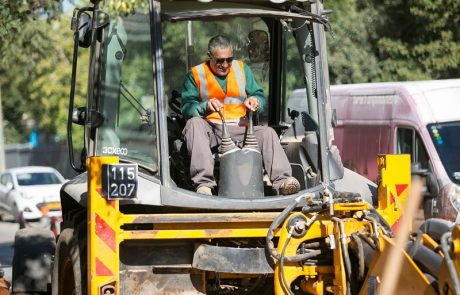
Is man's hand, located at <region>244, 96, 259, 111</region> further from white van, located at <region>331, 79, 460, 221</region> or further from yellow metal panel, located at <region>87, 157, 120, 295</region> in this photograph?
white van, located at <region>331, 79, 460, 221</region>

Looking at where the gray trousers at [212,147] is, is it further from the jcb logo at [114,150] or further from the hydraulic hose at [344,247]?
the hydraulic hose at [344,247]

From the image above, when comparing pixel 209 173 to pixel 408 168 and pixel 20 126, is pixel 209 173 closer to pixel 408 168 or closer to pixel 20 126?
pixel 408 168

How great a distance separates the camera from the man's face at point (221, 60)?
25.3 feet

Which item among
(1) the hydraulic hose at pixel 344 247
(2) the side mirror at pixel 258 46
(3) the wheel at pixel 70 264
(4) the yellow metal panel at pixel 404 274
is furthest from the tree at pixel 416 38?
(4) the yellow metal panel at pixel 404 274

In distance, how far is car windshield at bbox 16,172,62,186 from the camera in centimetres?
2764

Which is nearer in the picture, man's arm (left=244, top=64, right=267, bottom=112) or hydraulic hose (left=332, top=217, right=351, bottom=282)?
hydraulic hose (left=332, top=217, right=351, bottom=282)

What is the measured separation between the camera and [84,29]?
7.72 metres

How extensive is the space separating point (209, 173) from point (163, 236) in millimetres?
566

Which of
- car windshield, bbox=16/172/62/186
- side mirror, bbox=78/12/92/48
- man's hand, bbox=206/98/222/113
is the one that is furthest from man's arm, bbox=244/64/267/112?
car windshield, bbox=16/172/62/186

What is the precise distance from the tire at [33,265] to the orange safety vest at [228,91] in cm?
243

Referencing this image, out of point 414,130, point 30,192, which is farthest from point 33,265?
point 30,192

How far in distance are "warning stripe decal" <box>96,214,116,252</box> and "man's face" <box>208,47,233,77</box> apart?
1.66m

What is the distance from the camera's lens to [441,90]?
15.0 meters

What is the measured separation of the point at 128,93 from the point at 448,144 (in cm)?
775
